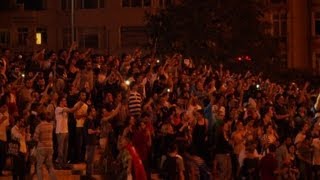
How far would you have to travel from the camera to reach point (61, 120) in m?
20.6

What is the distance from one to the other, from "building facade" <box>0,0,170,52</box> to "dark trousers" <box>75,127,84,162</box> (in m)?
42.3

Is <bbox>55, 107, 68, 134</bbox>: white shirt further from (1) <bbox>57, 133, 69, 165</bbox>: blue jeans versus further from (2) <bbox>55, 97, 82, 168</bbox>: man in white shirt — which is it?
(1) <bbox>57, 133, 69, 165</bbox>: blue jeans

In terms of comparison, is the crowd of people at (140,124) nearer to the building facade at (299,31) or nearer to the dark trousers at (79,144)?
the dark trousers at (79,144)

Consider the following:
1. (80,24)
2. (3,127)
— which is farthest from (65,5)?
(3,127)

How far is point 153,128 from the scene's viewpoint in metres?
22.2

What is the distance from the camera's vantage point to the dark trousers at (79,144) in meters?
21.4

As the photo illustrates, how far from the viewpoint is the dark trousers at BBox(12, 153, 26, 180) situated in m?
19.3

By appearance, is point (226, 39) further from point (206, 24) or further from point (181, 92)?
point (181, 92)

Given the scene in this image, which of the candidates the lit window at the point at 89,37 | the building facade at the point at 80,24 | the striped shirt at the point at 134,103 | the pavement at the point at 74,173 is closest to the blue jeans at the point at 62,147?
the pavement at the point at 74,173

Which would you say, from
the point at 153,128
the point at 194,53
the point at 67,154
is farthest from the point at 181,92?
the point at 194,53

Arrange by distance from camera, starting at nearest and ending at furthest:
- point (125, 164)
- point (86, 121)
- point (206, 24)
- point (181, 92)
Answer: point (125, 164) < point (86, 121) < point (181, 92) < point (206, 24)

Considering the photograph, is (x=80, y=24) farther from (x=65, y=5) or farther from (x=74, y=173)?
(x=74, y=173)

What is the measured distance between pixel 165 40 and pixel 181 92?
2229 centimetres

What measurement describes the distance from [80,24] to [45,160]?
4703 cm
